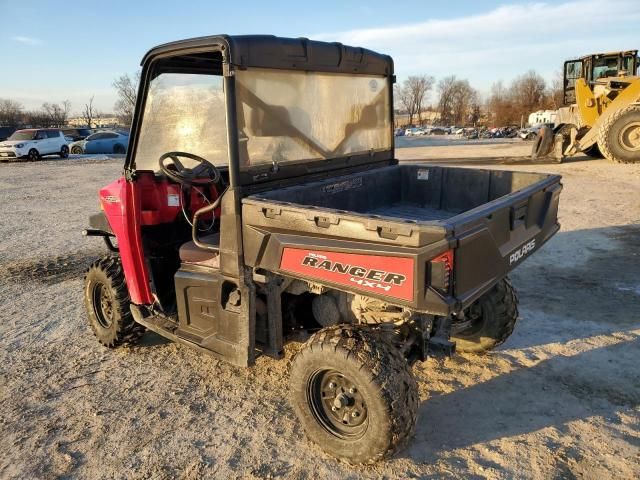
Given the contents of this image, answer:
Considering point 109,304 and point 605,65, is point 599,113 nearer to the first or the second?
point 605,65

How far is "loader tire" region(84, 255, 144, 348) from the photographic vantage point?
405 centimetres

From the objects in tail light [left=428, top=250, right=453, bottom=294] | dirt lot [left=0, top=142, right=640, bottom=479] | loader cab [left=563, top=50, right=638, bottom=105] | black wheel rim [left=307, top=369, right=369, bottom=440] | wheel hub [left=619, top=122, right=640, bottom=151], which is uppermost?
loader cab [left=563, top=50, right=638, bottom=105]

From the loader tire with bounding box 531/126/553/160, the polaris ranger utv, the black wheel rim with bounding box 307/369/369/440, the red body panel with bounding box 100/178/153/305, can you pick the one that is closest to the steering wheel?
the polaris ranger utv

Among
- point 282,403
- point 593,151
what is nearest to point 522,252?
point 282,403

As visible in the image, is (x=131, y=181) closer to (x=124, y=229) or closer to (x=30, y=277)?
(x=124, y=229)

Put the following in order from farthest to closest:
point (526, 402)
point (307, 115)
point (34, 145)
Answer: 1. point (34, 145)
2. point (307, 115)
3. point (526, 402)

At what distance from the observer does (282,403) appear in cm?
344

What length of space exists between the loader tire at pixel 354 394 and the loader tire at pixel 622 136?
513 inches

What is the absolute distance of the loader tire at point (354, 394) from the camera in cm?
264

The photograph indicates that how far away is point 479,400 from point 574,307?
197cm

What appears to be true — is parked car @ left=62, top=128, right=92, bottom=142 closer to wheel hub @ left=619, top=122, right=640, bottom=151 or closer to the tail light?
wheel hub @ left=619, top=122, right=640, bottom=151

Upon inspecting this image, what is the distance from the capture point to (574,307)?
15.7ft

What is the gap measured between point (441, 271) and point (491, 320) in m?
1.74

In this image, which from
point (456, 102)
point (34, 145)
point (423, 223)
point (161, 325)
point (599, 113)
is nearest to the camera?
point (423, 223)
